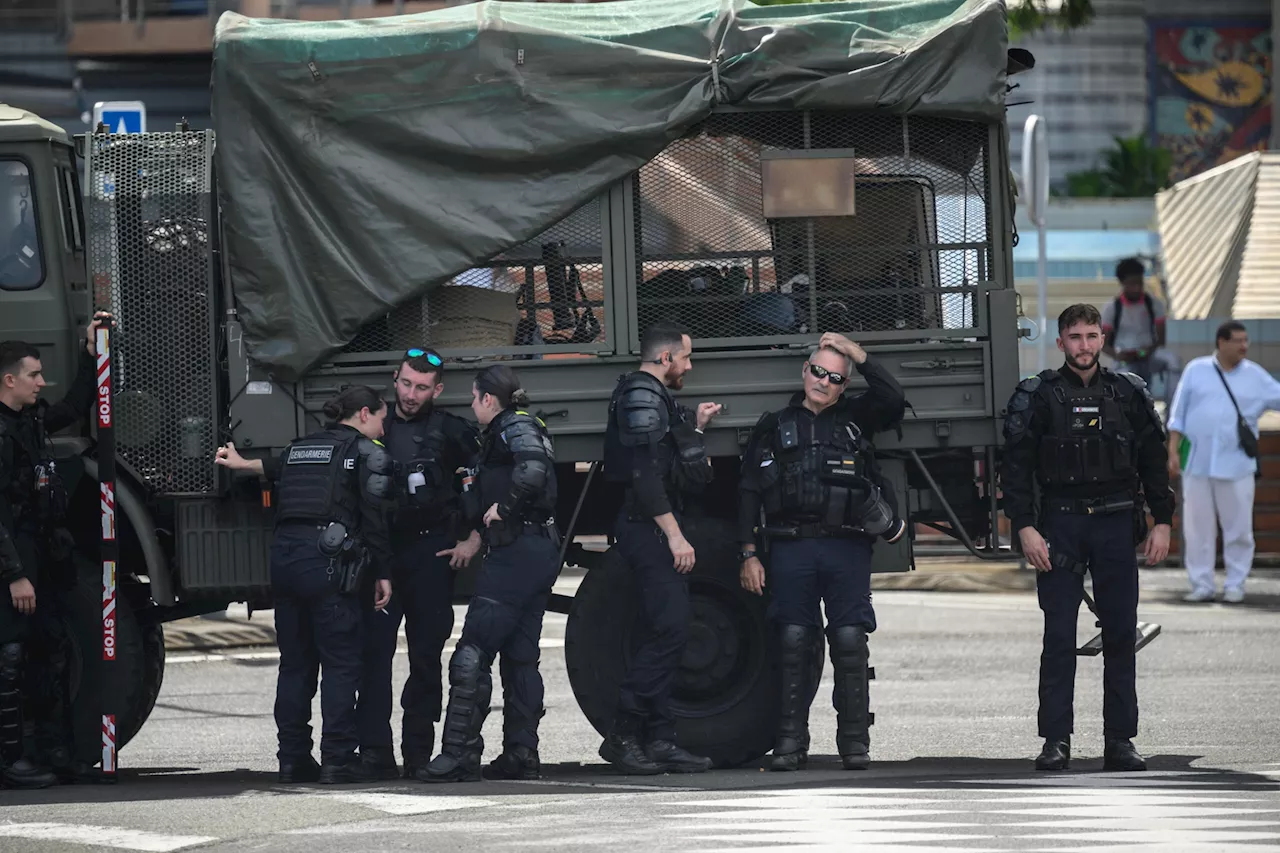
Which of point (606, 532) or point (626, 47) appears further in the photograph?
point (606, 532)

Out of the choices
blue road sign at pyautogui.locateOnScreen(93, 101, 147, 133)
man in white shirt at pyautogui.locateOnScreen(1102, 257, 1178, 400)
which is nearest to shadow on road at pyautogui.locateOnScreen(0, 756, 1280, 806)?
blue road sign at pyautogui.locateOnScreen(93, 101, 147, 133)

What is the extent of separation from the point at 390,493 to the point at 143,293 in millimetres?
1435

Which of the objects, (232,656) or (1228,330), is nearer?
(232,656)

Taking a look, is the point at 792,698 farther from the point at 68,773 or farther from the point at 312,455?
the point at 68,773

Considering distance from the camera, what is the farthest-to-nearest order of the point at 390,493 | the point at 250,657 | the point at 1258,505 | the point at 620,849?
the point at 1258,505 < the point at 250,657 < the point at 390,493 < the point at 620,849

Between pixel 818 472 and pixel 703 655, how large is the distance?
3.20 ft

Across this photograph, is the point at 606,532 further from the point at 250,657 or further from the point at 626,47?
the point at 250,657

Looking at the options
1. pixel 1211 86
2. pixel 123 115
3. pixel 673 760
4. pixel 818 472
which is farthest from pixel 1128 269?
pixel 1211 86

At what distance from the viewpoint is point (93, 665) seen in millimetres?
9766

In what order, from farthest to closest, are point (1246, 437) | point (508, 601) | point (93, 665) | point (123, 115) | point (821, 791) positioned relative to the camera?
point (1246, 437), point (123, 115), point (93, 665), point (508, 601), point (821, 791)

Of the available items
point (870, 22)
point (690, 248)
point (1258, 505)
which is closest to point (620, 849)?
point (690, 248)

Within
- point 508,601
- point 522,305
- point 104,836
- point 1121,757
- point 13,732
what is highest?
point 522,305

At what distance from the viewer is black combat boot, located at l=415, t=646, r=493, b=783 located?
933cm

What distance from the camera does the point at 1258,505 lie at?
1867 centimetres
